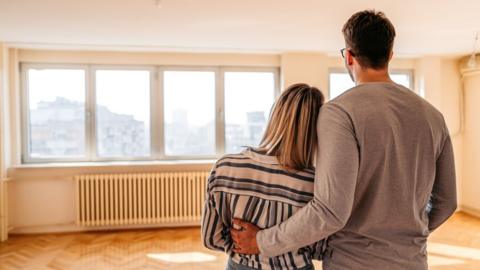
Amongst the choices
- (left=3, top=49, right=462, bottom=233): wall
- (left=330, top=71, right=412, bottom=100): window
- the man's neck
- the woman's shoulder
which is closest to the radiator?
(left=3, top=49, right=462, bottom=233): wall

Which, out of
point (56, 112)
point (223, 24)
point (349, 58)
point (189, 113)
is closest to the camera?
point (349, 58)

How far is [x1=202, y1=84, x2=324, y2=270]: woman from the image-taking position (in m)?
1.12

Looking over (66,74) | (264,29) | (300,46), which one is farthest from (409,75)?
(66,74)

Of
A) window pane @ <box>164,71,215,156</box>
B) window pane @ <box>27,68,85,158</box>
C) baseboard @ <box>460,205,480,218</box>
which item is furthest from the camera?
baseboard @ <box>460,205,480,218</box>

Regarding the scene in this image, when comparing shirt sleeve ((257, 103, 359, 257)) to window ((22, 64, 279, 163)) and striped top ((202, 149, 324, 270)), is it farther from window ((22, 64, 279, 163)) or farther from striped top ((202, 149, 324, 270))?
window ((22, 64, 279, 163))

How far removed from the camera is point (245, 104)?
16.7 ft

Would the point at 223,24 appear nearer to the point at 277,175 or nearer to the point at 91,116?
the point at 91,116

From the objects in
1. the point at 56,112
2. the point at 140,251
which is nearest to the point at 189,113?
the point at 56,112

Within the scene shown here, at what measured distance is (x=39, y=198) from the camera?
14.9 feet

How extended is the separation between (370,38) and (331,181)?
406mm

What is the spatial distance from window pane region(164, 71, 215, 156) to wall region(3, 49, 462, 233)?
0.74 ft

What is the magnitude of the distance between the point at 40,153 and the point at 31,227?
0.92 m

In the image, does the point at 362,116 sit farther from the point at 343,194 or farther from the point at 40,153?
the point at 40,153

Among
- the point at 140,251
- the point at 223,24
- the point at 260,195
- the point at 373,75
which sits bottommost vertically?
the point at 140,251
